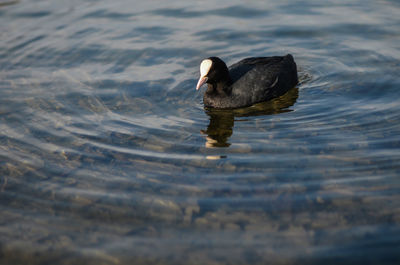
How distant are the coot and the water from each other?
0.55ft

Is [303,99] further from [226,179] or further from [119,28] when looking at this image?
[119,28]

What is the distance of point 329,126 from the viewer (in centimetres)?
601

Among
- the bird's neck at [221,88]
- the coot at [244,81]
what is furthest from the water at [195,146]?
the bird's neck at [221,88]

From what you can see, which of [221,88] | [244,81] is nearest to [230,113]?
[221,88]

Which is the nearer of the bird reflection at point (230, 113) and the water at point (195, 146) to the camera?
the water at point (195, 146)

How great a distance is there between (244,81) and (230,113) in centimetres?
58

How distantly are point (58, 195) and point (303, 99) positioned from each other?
385cm

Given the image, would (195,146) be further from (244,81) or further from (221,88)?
(244,81)

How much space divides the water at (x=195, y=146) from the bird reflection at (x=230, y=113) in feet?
0.10

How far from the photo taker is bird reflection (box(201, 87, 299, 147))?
6090mm

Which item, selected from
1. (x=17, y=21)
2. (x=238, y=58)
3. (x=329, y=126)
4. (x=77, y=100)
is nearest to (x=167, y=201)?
(x=329, y=126)

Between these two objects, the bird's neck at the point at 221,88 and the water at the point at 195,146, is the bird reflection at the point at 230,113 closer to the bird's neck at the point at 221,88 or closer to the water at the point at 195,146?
the water at the point at 195,146

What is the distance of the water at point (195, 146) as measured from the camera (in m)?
4.16

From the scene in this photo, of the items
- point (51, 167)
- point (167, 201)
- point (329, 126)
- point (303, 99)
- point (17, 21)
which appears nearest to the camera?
point (167, 201)
